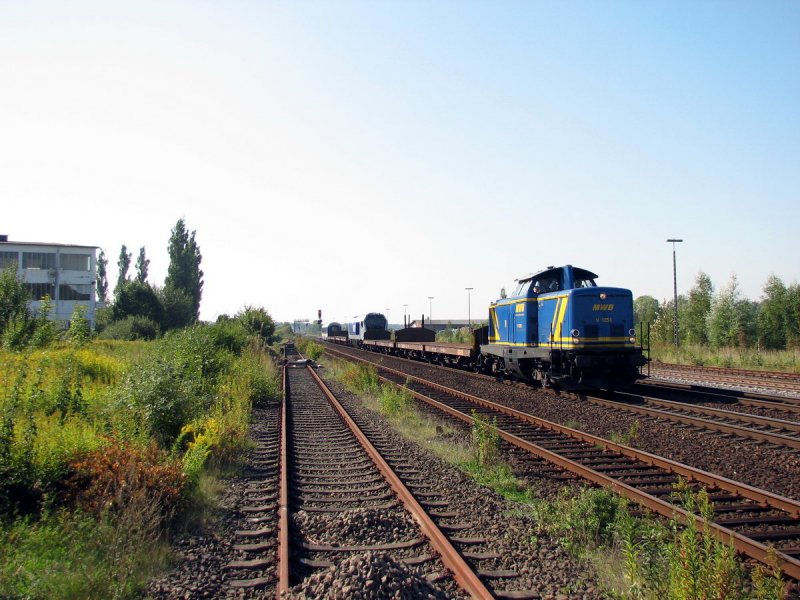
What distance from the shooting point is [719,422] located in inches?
441

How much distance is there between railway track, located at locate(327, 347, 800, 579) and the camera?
17.2 ft

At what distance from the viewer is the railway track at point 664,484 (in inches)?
207

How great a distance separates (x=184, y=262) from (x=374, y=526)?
201 ft

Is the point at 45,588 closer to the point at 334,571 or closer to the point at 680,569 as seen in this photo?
the point at 334,571

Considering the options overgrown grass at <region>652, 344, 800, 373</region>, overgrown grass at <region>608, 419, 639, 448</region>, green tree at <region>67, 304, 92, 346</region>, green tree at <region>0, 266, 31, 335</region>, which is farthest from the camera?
overgrown grass at <region>652, 344, 800, 373</region>

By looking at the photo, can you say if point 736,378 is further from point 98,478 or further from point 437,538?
point 98,478

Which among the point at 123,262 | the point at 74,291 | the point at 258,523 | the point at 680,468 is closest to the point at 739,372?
the point at 680,468

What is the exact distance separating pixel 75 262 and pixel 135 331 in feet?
68.7

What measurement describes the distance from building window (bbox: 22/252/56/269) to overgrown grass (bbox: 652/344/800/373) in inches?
1970

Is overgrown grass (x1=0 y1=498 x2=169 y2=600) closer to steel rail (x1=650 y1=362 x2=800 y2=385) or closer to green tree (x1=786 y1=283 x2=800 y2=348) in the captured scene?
steel rail (x1=650 y1=362 x2=800 y2=385)

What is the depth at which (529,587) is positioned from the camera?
4.44 m

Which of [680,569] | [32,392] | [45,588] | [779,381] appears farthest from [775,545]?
[779,381]

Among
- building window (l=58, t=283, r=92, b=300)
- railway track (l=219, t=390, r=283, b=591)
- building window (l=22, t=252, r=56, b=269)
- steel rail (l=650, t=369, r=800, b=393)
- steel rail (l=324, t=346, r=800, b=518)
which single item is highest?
building window (l=22, t=252, r=56, b=269)

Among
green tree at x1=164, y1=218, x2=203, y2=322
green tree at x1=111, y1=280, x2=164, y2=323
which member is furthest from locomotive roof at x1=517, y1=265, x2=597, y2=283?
green tree at x1=164, y1=218, x2=203, y2=322
